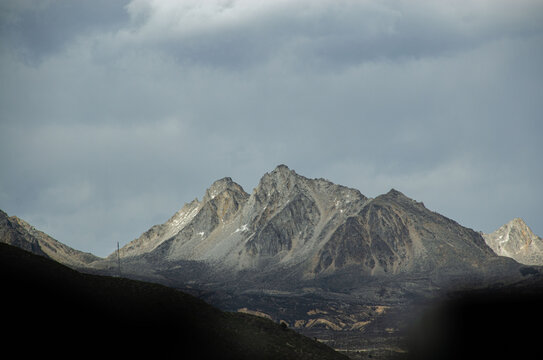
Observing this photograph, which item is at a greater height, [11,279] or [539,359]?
[11,279]

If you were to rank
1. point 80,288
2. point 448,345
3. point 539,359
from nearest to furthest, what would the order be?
point 539,359 → point 448,345 → point 80,288

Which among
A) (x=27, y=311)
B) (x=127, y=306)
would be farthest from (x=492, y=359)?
(x=27, y=311)

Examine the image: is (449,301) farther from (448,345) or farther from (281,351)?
(281,351)

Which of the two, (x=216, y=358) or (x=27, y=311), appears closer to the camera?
(x=27, y=311)

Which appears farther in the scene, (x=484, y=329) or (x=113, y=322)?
(x=113, y=322)

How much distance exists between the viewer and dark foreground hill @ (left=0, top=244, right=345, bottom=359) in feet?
356

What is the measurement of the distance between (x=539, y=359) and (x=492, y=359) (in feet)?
21.9

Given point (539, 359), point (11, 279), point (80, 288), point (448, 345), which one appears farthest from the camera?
point (80, 288)

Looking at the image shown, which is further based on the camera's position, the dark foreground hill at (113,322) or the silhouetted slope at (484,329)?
the dark foreground hill at (113,322)

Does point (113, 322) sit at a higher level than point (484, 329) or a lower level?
higher

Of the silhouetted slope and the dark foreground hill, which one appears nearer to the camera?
the silhouetted slope

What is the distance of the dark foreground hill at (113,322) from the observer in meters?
109

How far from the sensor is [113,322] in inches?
4734

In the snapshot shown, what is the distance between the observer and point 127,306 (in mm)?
127812
